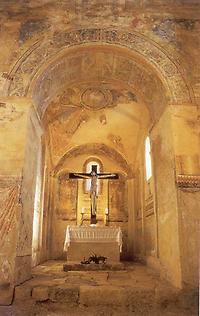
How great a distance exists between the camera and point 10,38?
22.7 ft

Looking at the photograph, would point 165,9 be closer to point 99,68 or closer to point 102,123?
point 99,68

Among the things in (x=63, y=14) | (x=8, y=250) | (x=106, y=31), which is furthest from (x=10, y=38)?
(x=8, y=250)

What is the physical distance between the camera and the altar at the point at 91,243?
28.2 ft

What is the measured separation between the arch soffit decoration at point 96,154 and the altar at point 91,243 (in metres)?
4.47

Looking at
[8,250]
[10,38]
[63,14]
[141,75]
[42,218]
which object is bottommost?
[8,250]

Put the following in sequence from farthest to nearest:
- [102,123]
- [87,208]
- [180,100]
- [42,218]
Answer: [87,208] < [102,123] < [42,218] < [180,100]

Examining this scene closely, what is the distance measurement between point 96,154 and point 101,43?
22.4ft

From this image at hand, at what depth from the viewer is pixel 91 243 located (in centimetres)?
861

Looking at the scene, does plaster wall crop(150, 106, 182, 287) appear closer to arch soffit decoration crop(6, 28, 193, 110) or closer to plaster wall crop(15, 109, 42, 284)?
arch soffit decoration crop(6, 28, 193, 110)

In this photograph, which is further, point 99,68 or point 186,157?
point 99,68

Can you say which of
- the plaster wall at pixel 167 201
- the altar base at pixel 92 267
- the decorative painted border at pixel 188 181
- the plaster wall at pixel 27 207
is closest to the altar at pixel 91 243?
the altar base at pixel 92 267

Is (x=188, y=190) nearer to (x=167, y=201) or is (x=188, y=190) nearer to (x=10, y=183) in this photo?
(x=167, y=201)

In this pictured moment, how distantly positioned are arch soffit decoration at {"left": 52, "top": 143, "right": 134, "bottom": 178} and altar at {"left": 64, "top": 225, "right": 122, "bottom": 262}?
4.47 meters

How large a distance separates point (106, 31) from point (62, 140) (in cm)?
597
